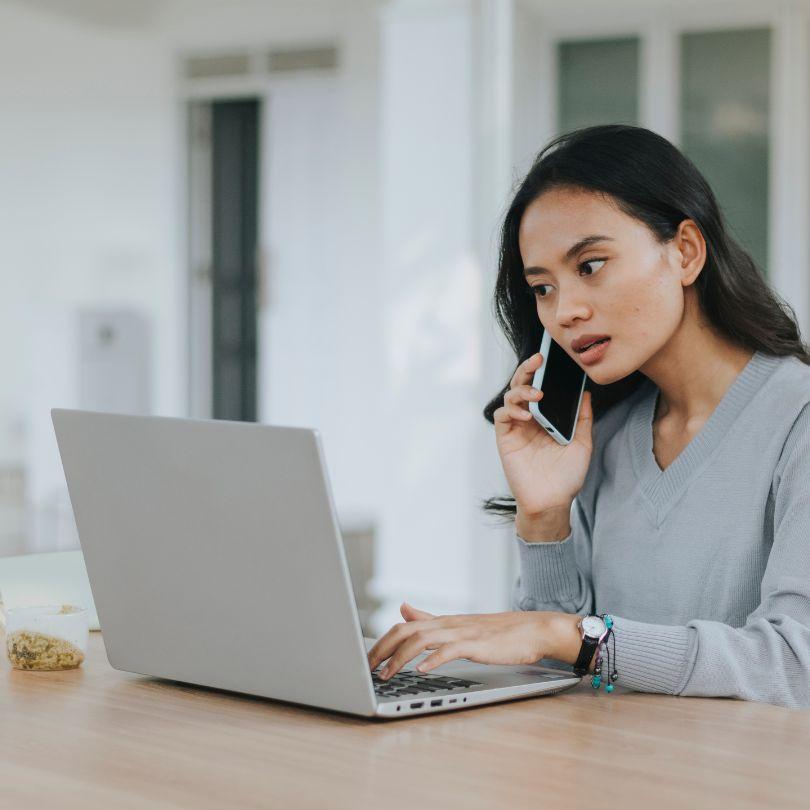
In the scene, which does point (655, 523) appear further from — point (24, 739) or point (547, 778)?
point (24, 739)

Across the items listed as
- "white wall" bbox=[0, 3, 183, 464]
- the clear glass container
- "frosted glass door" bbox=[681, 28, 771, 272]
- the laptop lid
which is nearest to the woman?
the laptop lid

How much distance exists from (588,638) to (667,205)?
572mm

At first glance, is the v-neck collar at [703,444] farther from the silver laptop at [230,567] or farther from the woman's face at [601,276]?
the silver laptop at [230,567]

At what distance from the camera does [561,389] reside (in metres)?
1.69

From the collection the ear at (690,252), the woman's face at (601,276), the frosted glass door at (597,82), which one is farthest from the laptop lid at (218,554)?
the frosted glass door at (597,82)

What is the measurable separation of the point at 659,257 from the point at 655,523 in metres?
0.34

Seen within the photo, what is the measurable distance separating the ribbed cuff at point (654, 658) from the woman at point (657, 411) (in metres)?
0.12

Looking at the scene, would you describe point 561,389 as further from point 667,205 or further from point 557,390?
point 667,205

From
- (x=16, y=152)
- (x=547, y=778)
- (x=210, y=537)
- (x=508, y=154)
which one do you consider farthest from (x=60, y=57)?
(x=547, y=778)

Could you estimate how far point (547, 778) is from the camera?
0.93 meters

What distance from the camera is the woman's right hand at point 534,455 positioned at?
5.25 ft

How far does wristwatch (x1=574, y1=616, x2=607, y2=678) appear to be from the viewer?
1.26 metres

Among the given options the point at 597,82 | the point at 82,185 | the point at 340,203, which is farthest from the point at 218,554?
the point at 340,203

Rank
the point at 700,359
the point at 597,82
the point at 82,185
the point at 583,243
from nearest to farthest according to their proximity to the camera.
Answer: the point at 583,243 → the point at 700,359 → the point at 597,82 → the point at 82,185
